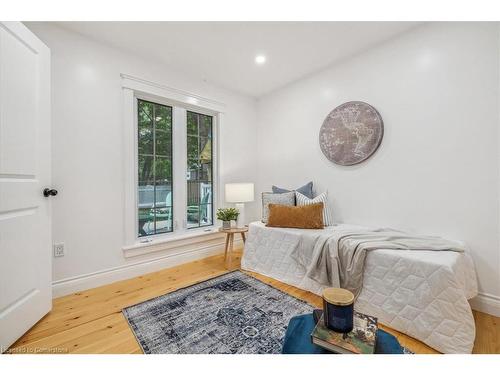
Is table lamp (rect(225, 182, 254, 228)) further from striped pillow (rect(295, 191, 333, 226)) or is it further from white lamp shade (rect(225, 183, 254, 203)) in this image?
striped pillow (rect(295, 191, 333, 226))

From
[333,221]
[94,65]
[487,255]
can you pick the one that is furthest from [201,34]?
[487,255]

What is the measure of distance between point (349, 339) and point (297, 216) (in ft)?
4.99

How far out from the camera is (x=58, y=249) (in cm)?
195

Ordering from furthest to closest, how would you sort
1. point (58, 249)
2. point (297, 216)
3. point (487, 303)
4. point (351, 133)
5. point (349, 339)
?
point (351, 133) < point (297, 216) < point (58, 249) < point (487, 303) < point (349, 339)

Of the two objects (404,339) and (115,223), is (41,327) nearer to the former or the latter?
(115,223)

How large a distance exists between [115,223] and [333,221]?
234 cm

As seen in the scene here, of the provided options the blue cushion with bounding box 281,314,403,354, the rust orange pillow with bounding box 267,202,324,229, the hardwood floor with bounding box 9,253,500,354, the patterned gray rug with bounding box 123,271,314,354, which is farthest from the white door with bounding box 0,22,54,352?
the rust orange pillow with bounding box 267,202,324,229

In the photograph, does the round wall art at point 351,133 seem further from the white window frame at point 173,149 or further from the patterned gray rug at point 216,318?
the patterned gray rug at point 216,318

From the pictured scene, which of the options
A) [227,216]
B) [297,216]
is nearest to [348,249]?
[297,216]

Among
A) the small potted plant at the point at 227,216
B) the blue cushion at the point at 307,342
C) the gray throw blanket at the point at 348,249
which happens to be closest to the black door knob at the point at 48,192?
the small potted plant at the point at 227,216

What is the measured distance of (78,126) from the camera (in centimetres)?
204

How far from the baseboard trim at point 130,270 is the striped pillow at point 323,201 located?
4.09 ft

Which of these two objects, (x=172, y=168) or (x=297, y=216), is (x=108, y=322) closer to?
(x=172, y=168)

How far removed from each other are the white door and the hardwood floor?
0.45 feet
